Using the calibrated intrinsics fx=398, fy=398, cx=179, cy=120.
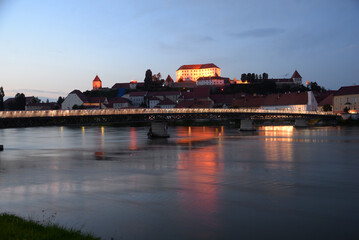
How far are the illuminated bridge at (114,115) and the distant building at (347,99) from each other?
14459 millimetres

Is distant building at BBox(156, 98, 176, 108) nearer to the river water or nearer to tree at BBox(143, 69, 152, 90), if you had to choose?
tree at BBox(143, 69, 152, 90)

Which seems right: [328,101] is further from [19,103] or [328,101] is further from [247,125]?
[19,103]

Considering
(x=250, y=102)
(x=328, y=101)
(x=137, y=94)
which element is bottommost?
(x=328, y=101)

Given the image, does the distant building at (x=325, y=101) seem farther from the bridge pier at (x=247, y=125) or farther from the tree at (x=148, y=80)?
the tree at (x=148, y=80)

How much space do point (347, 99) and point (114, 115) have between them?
72020 mm

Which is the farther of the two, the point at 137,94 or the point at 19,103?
the point at 137,94

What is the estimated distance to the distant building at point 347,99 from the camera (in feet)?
332

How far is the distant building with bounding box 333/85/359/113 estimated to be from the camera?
332ft

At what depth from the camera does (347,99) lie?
103688 mm

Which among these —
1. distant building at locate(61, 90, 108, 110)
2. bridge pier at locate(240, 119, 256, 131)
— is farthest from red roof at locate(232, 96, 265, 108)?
distant building at locate(61, 90, 108, 110)

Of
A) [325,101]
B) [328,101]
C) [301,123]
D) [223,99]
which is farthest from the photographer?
[223,99]

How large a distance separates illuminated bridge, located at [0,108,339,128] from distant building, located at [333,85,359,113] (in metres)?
14.5

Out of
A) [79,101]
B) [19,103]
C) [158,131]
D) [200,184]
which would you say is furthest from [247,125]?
[19,103]

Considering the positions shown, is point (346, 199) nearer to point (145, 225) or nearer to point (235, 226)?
point (235, 226)
